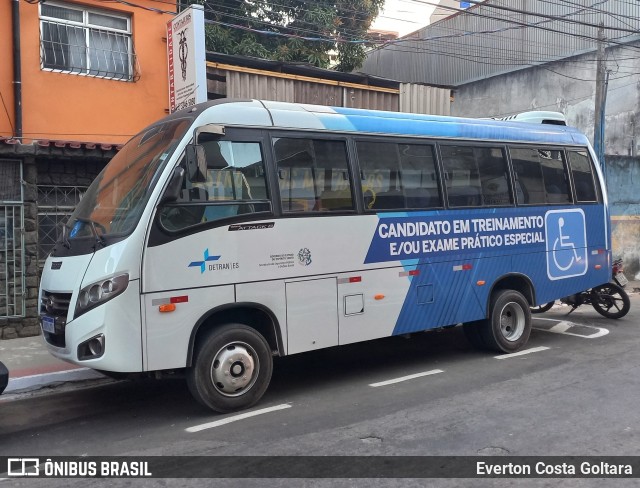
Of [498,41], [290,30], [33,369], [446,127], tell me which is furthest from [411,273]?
[498,41]

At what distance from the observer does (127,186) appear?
5613 mm

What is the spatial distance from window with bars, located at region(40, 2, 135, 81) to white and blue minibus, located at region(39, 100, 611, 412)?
17.0ft

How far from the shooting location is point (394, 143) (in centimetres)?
687

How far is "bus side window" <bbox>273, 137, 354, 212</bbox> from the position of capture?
19.7ft

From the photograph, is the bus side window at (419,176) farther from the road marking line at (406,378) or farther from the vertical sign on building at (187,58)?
the vertical sign on building at (187,58)

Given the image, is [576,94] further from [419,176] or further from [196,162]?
[196,162]

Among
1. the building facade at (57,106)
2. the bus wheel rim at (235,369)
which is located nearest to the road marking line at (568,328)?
the bus wheel rim at (235,369)

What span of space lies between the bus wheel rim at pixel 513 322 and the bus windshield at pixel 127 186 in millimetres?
Result: 4946

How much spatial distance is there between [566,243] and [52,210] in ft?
26.4


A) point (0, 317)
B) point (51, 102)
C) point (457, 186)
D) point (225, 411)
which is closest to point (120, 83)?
point (51, 102)

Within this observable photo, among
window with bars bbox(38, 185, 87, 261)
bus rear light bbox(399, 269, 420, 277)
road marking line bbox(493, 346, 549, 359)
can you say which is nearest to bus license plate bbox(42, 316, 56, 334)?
bus rear light bbox(399, 269, 420, 277)

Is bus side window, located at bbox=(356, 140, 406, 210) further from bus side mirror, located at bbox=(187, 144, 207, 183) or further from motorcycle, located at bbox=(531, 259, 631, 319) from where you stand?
motorcycle, located at bbox=(531, 259, 631, 319)

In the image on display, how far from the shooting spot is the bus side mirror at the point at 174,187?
525 cm

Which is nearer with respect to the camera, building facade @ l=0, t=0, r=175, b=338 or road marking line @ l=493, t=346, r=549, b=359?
road marking line @ l=493, t=346, r=549, b=359
